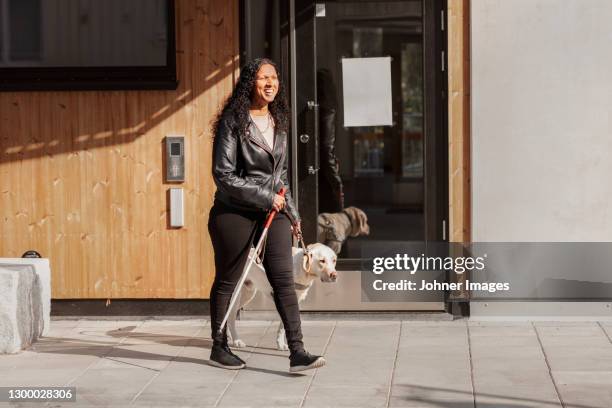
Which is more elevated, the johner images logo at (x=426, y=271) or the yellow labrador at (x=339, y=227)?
the yellow labrador at (x=339, y=227)

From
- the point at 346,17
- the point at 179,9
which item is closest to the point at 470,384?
the point at 179,9

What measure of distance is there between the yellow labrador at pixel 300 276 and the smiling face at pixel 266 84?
42.2 inches

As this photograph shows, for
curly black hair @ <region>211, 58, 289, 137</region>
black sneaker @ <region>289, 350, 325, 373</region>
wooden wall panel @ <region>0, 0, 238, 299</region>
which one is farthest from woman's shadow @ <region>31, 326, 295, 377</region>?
curly black hair @ <region>211, 58, 289, 137</region>

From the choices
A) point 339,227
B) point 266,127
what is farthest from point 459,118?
point 266,127

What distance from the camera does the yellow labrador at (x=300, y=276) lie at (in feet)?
26.1

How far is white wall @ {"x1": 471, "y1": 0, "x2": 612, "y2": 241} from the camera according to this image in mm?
9094

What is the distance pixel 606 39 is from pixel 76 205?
4.19m

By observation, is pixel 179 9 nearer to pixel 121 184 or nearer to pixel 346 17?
pixel 121 184

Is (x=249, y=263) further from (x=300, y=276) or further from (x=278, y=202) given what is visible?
(x=278, y=202)

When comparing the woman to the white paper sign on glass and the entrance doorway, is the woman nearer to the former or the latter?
the entrance doorway

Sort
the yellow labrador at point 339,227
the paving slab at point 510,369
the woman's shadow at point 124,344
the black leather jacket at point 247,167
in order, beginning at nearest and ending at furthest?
the paving slab at point 510,369 → the black leather jacket at point 247,167 → the woman's shadow at point 124,344 → the yellow labrador at point 339,227

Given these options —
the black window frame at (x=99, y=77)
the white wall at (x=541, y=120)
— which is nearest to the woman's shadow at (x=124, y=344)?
the black window frame at (x=99, y=77)

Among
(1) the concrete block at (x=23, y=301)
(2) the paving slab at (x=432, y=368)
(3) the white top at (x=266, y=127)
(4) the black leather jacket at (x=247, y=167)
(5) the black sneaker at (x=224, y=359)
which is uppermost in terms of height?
(3) the white top at (x=266, y=127)

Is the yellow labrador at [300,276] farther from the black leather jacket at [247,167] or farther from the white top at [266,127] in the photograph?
the white top at [266,127]
